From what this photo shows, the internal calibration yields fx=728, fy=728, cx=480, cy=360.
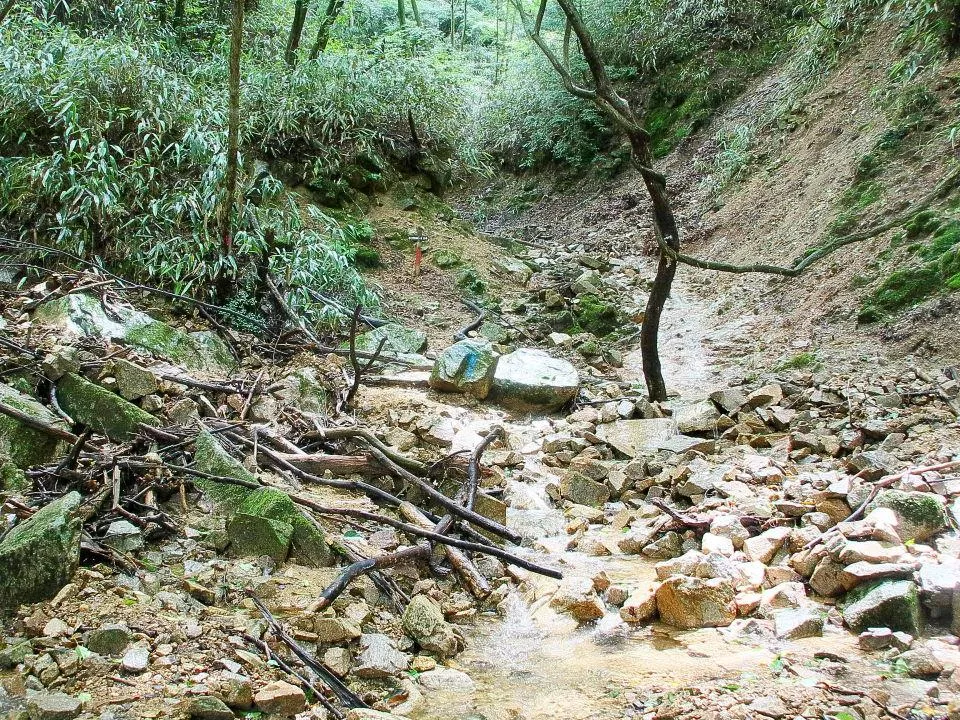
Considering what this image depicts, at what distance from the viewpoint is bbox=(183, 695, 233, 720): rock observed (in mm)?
1800

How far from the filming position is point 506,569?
306 cm

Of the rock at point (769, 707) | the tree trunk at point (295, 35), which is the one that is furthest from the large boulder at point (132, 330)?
the tree trunk at point (295, 35)

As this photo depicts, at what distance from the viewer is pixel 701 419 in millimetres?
4746

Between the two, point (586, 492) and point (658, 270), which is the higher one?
point (658, 270)

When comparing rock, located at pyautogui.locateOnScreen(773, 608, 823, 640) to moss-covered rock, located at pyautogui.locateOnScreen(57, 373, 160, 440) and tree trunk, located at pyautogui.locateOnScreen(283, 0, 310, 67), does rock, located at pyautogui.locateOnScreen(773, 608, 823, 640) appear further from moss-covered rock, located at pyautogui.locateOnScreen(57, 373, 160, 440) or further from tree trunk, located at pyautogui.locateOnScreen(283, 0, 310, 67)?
tree trunk, located at pyautogui.locateOnScreen(283, 0, 310, 67)

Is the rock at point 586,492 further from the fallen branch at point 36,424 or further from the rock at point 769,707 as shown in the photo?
the fallen branch at point 36,424

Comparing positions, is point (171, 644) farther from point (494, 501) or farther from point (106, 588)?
point (494, 501)

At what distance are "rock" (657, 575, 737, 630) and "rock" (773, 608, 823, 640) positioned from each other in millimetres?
175

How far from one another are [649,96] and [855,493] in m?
10.5

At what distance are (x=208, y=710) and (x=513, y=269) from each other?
6773 mm

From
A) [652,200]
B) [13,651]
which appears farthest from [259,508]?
[652,200]

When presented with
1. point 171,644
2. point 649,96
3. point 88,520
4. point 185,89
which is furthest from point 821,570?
point 649,96

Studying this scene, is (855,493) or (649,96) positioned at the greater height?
(649,96)

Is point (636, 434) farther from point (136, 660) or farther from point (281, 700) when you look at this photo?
point (136, 660)
